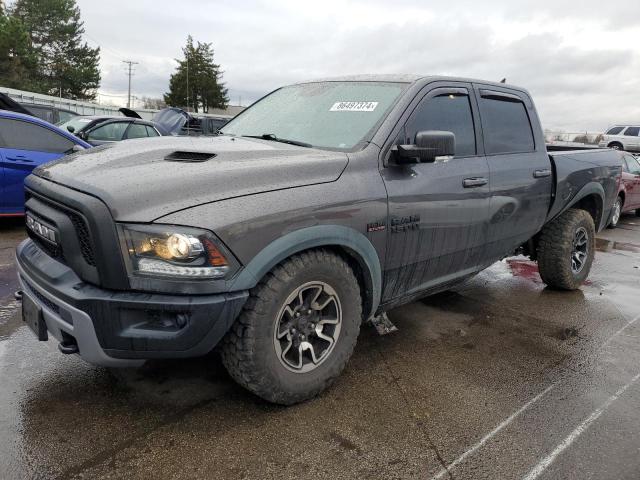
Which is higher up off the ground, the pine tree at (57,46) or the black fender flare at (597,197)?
the pine tree at (57,46)

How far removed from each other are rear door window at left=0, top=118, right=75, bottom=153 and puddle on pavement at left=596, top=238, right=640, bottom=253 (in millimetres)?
8383

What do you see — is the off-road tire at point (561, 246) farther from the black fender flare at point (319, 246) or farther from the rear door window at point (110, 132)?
the rear door window at point (110, 132)

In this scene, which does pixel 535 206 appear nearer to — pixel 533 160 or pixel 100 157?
pixel 533 160

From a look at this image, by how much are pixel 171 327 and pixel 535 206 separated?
10.9ft

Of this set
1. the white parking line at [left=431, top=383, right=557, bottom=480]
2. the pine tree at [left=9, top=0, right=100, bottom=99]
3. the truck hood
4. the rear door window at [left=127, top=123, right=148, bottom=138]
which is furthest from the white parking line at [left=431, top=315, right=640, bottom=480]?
the pine tree at [left=9, top=0, right=100, bottom=99]

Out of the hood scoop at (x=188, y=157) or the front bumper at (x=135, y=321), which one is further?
the hood scoop at (x=188, y=157)

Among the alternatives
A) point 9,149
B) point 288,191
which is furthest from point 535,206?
point 9,149

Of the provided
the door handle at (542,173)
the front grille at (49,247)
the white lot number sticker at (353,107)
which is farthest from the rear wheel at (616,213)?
the front grille at (49,247)

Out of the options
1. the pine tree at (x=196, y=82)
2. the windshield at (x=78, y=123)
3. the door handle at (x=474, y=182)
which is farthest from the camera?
the pine tree at (x=196, y=82)

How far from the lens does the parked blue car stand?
636 cm

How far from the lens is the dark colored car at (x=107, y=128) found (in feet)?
33.3

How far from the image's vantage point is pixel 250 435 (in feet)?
8.16

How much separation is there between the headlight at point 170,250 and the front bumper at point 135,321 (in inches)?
4.5

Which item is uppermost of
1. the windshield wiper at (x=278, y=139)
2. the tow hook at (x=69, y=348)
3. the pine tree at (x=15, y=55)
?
the pine tree at (x=15, y=55)
